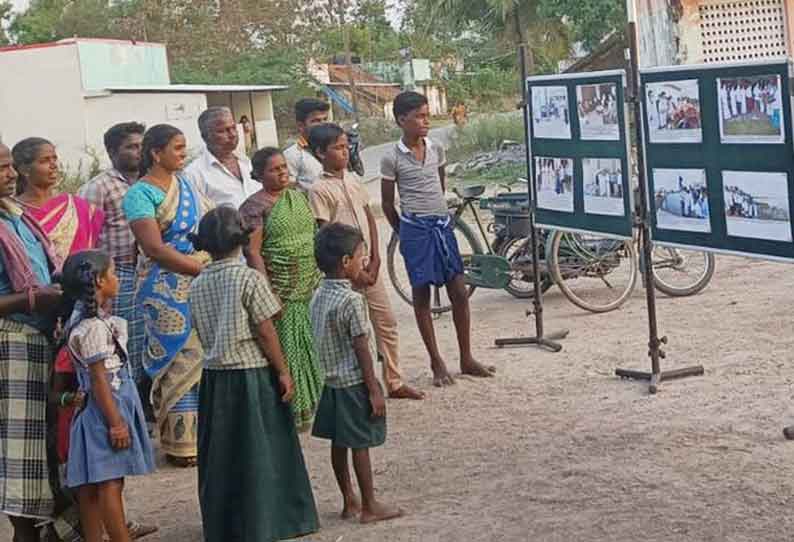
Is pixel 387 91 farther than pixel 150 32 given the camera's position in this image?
Yes

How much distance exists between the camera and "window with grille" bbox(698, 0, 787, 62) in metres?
17.4

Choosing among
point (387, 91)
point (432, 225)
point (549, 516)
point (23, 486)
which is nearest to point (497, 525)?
point (549, 516)

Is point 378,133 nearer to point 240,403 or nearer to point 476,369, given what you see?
Answer: point 476,369

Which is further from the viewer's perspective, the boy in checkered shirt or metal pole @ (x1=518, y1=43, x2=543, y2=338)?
metal pole @ (x1=518, y1=43, x2=543, y2=338)

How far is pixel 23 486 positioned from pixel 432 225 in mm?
3311

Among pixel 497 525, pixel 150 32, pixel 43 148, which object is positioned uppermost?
pixel 150 32

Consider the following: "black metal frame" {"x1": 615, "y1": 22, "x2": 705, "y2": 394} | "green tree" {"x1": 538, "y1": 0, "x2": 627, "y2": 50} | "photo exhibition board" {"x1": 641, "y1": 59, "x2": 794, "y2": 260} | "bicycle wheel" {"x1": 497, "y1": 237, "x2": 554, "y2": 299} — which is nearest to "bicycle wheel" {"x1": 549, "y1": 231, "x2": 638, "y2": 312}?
"bicycle wheel" {"x1": 497, "y1": 237, "x2": 554, "y2": 299}

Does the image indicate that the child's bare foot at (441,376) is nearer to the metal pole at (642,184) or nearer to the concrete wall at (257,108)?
the metal pole at (642,184)

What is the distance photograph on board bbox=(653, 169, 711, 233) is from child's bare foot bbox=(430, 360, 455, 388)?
1628 mm

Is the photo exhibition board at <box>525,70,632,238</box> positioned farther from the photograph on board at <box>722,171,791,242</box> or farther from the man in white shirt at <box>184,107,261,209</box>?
the man in white shirt at <box>184,107,261,209</box>

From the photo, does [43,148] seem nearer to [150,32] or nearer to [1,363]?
[1,363]

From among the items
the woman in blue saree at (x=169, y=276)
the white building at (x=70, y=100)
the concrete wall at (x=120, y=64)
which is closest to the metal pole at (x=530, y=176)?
the woman in blue saree at (x=169, y=276)

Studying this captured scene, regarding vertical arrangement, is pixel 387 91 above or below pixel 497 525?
above

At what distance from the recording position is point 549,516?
15.8 ft
